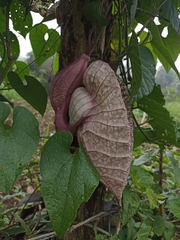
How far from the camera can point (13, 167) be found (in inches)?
13.5

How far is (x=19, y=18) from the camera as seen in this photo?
0.64 m

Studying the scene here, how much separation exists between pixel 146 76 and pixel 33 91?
198 millimetres

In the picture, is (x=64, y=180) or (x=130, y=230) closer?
(x=64, y=180)

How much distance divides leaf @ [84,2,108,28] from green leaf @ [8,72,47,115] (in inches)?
5.4

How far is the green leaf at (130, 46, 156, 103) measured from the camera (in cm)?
44

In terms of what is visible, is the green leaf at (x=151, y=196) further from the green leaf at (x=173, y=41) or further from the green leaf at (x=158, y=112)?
the green leaf at (x=173, y=41)

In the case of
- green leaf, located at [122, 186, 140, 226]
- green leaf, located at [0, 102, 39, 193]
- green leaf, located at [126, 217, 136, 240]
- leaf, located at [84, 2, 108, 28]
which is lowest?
green leaf, located at [126, 217, 136, 240]

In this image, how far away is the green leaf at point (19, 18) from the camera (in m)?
0.64

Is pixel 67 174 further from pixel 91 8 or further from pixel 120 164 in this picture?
pixel 91 8

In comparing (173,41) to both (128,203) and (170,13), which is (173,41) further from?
(128,203)

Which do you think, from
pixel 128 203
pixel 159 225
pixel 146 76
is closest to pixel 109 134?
pixel 146 76

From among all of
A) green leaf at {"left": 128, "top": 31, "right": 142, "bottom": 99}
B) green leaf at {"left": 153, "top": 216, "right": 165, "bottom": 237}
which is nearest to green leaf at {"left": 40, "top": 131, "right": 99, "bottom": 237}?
green leaf at {"left": 128, "top": 31, "right": 142, "bottom": 99}

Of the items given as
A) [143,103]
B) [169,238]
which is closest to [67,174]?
[143,103]

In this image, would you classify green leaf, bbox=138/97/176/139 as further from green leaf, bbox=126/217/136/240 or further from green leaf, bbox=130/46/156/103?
green leaf, bbox=126/217/136/240
